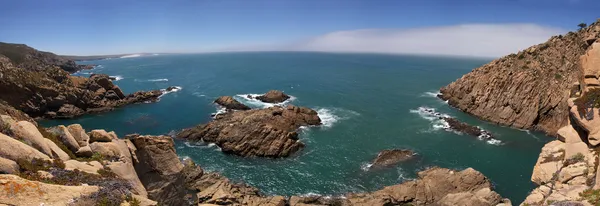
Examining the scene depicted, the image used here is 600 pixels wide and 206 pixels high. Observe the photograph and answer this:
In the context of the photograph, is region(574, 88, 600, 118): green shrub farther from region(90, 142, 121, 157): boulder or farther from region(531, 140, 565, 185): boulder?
region(90, 142, 121, 157): boulder

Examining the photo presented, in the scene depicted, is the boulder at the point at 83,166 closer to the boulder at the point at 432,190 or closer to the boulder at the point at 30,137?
the boulder at the point at 30,137

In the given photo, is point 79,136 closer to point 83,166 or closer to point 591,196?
point 83,166

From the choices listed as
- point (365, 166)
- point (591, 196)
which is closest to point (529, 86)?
point (365, 166)

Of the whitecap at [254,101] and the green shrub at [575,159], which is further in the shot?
the whitecap at [254,101]

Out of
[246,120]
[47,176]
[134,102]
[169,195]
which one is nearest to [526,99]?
[246,120]

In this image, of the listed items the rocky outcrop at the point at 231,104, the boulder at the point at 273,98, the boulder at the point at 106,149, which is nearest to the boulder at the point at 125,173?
the boulder at the point at 106,149

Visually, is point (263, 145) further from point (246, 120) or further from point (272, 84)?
point (272, 84)
